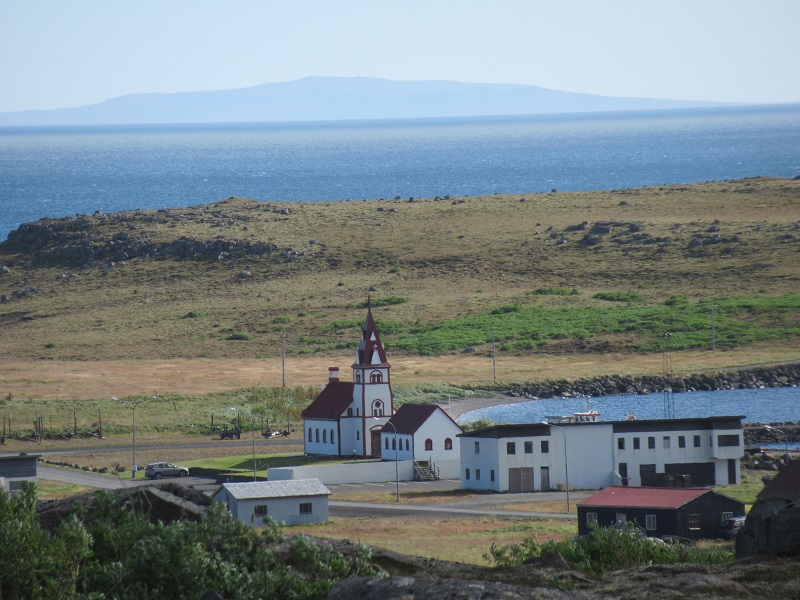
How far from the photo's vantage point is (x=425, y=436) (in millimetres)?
77250

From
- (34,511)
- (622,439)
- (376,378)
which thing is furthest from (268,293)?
(34,511)

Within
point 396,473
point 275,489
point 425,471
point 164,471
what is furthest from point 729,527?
point 164,471

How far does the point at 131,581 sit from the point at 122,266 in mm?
154000

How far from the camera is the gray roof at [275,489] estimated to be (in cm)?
5791

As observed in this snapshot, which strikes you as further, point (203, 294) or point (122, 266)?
point (122, 266)

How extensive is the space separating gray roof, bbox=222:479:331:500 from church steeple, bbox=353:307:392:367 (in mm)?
22554

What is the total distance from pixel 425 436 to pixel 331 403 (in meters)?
7.88

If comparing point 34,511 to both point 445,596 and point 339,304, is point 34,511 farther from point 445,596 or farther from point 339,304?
point 339,304

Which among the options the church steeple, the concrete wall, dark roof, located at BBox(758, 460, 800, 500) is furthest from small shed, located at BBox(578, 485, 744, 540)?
the church steeple

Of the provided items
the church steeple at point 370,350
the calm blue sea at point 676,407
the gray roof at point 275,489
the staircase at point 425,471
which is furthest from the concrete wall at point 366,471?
the calm blue sea at point 676,407

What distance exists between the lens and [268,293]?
511 ft

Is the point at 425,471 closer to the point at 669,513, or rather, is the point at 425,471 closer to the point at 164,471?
the point at 164,471

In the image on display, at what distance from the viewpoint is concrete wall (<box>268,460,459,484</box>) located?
234ft

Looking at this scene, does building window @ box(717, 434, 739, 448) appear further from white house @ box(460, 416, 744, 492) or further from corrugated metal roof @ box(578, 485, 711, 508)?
corrugated metal roof @ box(578, 485, 711, 508)
